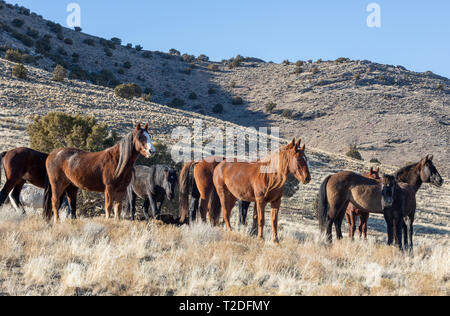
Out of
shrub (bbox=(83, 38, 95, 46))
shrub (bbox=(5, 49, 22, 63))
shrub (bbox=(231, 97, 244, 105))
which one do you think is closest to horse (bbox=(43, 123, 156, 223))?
shrub (bbox=(5, 49, 22, 63))

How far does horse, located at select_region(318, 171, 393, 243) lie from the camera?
1065cm

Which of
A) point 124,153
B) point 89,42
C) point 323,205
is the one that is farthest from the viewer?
point 89,42

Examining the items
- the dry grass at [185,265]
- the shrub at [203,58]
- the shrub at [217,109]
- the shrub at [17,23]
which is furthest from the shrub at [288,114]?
the dry grass at [185,265]

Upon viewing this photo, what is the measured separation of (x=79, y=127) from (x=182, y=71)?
67.5m

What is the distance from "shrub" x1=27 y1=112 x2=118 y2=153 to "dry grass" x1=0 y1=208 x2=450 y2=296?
1085cm

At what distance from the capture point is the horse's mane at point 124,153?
8602 mm

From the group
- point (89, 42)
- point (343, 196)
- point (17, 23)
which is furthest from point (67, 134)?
point (89, 42)

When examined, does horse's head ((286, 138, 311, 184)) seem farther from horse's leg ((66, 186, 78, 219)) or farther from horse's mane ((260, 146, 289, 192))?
horse's leg ((66, 186, 78, 219))

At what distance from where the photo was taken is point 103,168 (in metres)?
8.77

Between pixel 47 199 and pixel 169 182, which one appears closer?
pixel 47 199

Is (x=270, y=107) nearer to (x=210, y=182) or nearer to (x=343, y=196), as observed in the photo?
(x=210, y=182)

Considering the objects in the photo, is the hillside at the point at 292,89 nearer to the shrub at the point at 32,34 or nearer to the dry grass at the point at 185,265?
the shrub at the point at 32,34

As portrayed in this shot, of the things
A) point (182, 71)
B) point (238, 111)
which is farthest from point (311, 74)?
point (182, 71)

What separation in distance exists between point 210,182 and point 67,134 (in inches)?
468
